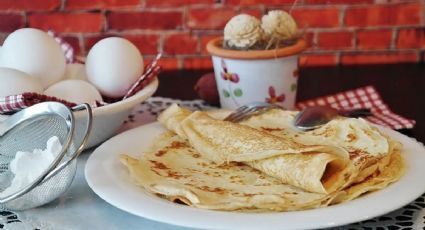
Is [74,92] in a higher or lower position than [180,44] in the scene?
higher

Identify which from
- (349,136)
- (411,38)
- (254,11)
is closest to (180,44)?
(254,11)

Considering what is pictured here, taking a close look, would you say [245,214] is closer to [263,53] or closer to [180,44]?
[263,53]

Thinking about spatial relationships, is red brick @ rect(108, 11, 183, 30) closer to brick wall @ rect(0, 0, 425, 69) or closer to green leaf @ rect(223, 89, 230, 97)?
brick wall @ rect(0, 0, 425, 69)

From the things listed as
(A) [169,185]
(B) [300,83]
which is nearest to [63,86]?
(A) [169,185]

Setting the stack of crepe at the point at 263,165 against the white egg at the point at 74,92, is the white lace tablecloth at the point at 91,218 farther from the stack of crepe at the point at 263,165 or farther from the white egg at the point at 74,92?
the white egg at the point at 74,92

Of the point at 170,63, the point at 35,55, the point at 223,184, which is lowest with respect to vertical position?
the point at 170,63

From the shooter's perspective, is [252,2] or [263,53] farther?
[252,2]

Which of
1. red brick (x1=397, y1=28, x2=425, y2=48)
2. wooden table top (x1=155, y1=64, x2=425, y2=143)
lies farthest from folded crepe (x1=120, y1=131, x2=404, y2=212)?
red brick (x1=397, y1=28, x2=425, y2=48)
